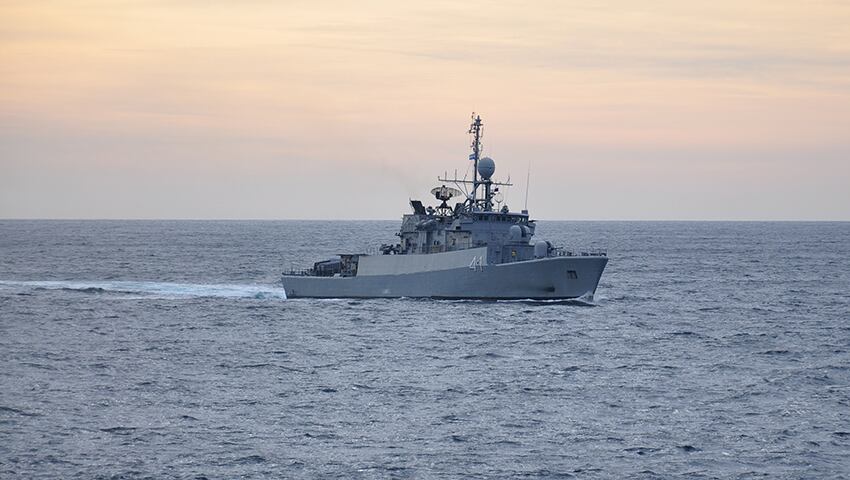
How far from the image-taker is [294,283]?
63812 mm

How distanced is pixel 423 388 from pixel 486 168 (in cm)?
2810

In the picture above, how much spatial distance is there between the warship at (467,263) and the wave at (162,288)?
663 centimetres

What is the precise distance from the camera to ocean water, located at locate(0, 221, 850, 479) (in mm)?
25016

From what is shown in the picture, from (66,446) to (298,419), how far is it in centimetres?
601

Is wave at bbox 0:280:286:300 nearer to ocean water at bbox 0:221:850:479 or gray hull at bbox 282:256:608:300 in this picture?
ocean water at bbox 0:221:850:479

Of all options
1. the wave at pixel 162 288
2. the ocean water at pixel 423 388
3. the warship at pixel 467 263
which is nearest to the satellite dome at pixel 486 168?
the warship at pixel 467 263

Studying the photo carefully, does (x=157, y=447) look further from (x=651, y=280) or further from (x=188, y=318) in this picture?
(x=651, y=280)

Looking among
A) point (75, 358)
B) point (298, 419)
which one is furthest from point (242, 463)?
point (75, 358)

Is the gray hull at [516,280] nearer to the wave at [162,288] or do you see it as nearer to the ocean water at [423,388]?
the ocean water at [423,388]

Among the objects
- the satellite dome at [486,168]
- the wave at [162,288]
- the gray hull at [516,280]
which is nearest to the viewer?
the gray hull at [516,280]

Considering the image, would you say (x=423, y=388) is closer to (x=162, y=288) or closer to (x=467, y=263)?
(x=467, y=263)

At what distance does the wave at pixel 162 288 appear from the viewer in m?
69.1

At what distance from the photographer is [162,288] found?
73250 millimetres

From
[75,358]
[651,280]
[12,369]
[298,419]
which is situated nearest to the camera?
[298,419]
